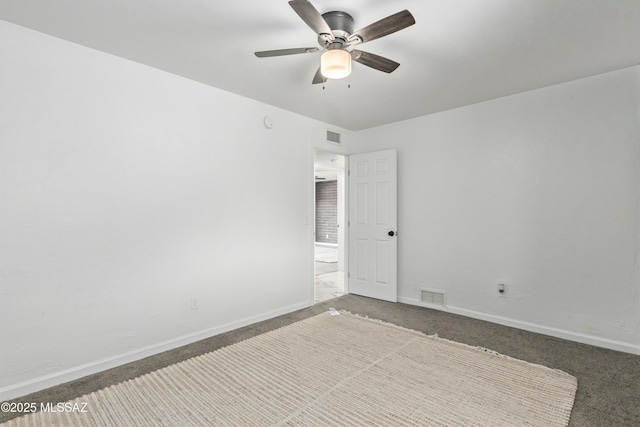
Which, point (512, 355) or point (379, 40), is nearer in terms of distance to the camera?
point (379, 40)

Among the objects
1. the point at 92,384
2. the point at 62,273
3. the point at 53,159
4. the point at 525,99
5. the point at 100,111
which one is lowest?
the point at 92,384

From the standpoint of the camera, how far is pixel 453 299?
388 cm

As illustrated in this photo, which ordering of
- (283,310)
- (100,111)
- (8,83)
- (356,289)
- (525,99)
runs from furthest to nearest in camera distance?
(356,289) → (283,310) → (525,99) → (100,111) → (8,83)

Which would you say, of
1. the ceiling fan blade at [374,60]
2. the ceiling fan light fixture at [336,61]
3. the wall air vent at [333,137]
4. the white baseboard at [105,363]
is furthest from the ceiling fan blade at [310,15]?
the white baseboard at [105,363]

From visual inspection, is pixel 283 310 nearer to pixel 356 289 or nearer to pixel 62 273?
pixel 356 289

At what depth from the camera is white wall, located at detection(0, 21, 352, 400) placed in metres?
2.15

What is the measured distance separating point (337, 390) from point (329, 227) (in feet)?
29.1

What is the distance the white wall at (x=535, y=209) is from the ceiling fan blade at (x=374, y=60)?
2006 millimetres

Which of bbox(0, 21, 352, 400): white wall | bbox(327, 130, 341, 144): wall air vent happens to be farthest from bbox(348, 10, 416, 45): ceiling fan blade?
bbox(327, 130, 341, 144): wall air vent

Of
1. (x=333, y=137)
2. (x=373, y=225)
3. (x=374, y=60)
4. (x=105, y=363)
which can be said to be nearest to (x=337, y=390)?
(x=105, y=363)

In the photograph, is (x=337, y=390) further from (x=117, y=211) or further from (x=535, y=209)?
(x=535, y=209)

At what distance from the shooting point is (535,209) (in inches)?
130

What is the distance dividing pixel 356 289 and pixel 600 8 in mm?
3928

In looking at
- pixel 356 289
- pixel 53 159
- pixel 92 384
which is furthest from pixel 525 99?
pixel 92 384
